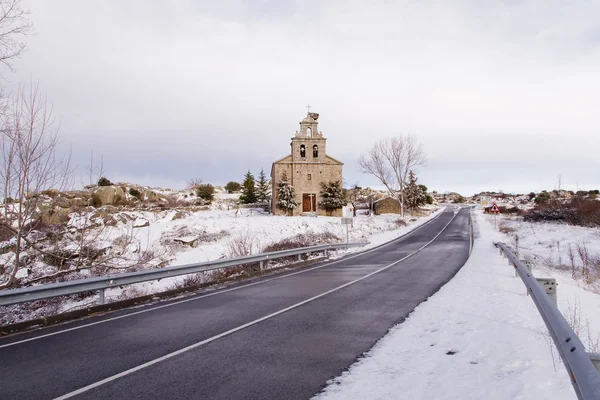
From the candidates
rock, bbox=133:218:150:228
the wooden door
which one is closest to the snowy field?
rock, bbox=133:218:150:228

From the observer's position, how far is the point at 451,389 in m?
4.12

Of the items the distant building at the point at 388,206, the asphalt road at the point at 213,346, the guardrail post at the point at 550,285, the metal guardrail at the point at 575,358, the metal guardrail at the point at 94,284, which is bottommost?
the asphalt road at the point at 213,346

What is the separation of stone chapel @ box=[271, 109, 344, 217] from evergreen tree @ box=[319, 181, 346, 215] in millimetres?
579

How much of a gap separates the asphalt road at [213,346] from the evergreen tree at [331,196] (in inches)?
1497

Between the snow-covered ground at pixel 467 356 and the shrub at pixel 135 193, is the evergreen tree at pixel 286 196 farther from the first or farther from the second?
the snow-covered ground at pixel 467 356

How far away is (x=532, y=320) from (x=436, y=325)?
164 cm

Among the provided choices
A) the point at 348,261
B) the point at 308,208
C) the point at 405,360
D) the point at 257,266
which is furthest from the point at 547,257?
the point at 308,208

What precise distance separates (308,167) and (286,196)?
5139 mm

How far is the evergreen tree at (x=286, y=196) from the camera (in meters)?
48.0

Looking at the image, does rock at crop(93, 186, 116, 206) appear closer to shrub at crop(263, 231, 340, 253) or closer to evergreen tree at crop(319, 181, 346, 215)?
evergreen tree at crop(319, 181, 346, 215)

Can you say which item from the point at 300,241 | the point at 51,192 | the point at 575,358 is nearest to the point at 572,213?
the point at 300,241

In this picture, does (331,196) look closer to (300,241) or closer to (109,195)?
(300,241)

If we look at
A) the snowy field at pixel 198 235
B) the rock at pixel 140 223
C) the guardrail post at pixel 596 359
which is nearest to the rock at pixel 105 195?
the snowy field at pixel 198 235

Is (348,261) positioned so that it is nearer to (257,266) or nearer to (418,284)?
(257,266)
